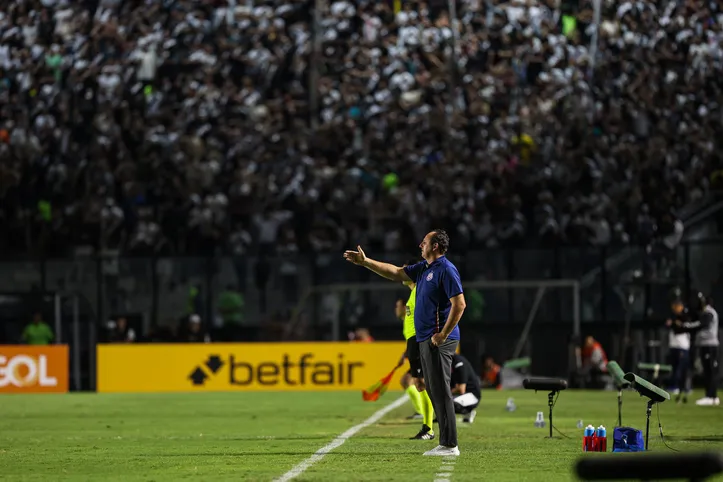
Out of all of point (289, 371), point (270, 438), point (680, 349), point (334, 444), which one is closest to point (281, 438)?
point (270, 438)

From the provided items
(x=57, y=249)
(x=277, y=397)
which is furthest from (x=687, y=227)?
(x=57, y=249)

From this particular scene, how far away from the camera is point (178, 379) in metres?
31.2

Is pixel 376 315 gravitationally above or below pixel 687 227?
below

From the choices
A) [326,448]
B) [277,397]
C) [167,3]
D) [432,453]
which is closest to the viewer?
[432,453]

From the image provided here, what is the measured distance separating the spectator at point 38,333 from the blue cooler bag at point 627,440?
19.4 meters

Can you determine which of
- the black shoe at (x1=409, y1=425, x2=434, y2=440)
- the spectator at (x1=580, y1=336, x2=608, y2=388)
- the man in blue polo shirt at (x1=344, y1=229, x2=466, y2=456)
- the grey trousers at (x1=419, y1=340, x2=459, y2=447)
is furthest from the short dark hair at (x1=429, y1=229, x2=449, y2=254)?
the spectator at (x1=580, y1=336, x2=608, y2=388)

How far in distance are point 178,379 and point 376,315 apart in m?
5.12

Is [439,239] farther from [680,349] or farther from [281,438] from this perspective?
[680,349]

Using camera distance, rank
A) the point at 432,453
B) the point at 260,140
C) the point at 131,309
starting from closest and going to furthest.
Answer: the point at 432,453, the point at 131,309, the point at 260,140

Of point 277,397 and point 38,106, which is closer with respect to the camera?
point 277,397

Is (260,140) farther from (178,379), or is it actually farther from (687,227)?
(687,227)

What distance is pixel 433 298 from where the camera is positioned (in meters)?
12.5

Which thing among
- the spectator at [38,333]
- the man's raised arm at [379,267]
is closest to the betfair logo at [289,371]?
the spectator at [38,333]

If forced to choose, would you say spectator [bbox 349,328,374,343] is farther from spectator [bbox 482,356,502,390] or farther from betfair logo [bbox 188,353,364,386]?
spectator [bbox 482,356,502,390]
